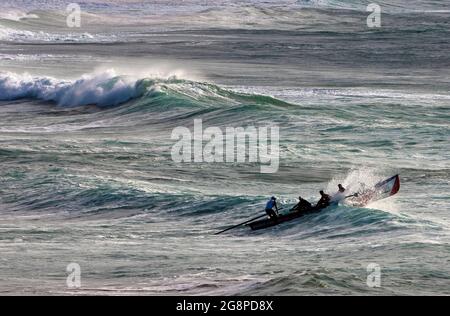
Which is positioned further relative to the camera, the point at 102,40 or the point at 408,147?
the point at 102,40

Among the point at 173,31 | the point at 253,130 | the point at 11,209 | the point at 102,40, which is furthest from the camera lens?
the point at 173,31

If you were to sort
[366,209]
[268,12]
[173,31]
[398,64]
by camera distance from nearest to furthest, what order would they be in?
[366,209], [398,64], [173,31], [268,12]

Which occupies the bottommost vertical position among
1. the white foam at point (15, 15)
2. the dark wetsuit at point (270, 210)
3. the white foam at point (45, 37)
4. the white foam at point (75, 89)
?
the dark wetsuit at point (270, 210)

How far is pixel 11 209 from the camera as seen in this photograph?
29062mm

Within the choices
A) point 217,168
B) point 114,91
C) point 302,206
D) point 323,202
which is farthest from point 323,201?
point 114,91

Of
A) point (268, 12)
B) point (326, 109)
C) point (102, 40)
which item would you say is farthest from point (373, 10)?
point (326, 109)

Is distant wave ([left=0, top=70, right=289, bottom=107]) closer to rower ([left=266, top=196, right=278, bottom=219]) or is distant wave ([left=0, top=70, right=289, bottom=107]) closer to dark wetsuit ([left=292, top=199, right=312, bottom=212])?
dark wetsuit ([left=292, top=199, right=312, bottom=212])

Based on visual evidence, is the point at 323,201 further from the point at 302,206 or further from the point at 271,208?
the point at 271,208

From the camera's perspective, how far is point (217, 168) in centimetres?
3366

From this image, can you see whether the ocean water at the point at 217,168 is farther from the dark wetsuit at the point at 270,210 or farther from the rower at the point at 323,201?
the dark wetsuit at the point at 270,210

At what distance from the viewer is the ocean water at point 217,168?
71.3ft

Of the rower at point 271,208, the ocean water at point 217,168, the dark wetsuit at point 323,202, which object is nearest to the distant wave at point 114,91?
the ocean water at point 217,168
